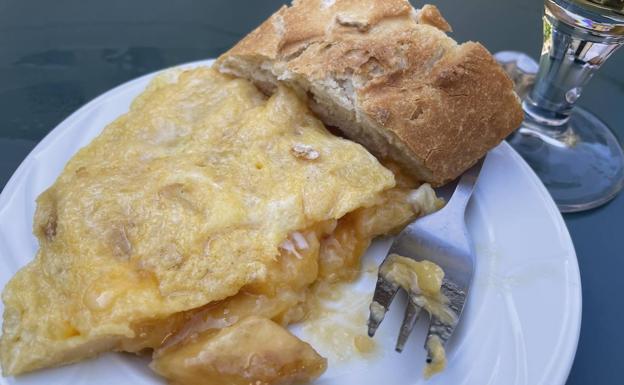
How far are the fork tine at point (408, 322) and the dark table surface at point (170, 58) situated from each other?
0.65m

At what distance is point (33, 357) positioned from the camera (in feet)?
4.80

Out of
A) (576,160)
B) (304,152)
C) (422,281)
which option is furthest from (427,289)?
(576,160)

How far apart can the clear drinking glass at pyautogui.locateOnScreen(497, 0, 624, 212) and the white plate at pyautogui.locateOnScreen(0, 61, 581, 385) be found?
0.51 metres

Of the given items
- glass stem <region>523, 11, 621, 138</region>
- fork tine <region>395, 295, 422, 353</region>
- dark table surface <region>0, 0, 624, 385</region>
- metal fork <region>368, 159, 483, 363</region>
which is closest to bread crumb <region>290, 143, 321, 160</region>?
metal fork <region>368, 159, 483, 363</region>

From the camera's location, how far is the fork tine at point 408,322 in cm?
164

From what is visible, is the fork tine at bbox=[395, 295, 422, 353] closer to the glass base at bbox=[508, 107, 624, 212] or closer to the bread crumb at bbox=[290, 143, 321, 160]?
the bread crumb at bbox=[290, 143, 321, 160]

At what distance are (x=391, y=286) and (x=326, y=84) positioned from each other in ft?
2.46

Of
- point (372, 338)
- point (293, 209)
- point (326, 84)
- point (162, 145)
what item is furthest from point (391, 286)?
point (162, 145)

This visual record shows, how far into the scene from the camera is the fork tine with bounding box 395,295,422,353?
1.64 meters

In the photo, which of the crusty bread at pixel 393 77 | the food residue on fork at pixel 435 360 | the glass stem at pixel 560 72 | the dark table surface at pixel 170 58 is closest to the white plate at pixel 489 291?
the food residue on fork at pixel 435 360

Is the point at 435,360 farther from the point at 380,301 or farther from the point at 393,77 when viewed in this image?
the point at 393,77

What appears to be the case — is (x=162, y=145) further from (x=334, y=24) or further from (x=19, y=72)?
(x=19, y=72)

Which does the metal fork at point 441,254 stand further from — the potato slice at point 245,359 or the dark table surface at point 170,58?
the dark table surface at point 170,58

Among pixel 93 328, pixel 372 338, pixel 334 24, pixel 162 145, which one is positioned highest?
pixel 334 24
